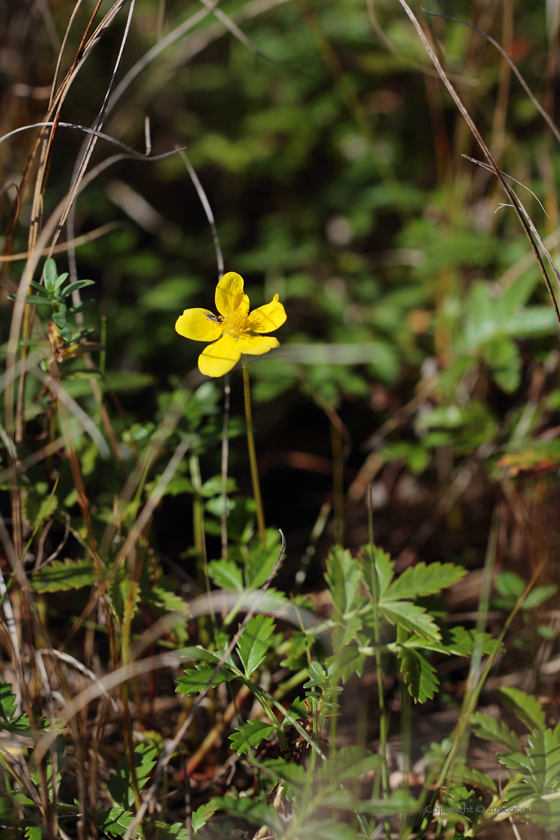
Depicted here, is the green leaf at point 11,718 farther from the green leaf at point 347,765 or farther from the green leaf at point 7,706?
the green leaf at point 347,765

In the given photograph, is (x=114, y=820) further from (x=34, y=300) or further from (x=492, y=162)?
(x=492, y=162)

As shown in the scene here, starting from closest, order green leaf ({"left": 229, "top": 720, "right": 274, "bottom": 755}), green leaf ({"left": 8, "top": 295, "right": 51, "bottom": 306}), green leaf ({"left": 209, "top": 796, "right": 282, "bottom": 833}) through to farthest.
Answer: green leaf ({"left": 209, "top": 796, "right": 282, "bottom": 833}) → green leaf ({"left": 229, "top": 720, "right": 274, "bottom": 755}) → green leaf ({"left": 8, "top": 295, "right": 51, "bottom": 306})

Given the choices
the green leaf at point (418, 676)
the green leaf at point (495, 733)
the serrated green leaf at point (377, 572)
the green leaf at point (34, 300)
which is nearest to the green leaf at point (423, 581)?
the serrated green leaf at point (377, 572)

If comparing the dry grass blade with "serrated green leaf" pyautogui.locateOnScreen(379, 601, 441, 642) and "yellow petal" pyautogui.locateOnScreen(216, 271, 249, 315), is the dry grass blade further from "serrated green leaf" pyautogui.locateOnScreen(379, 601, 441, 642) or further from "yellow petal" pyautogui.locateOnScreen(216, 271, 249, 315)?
"serrated green leaf" pyautogui.locateOnScreen(379, 601, 441, 642)

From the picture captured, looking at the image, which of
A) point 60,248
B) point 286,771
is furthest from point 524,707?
point 60,248

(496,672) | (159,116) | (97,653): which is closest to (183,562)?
(97,653)

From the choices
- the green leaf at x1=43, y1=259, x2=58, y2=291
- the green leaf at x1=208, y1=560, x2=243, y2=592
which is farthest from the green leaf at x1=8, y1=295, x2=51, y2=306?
the green leaf at x1=208, y1=560, x2=243, y2=592
